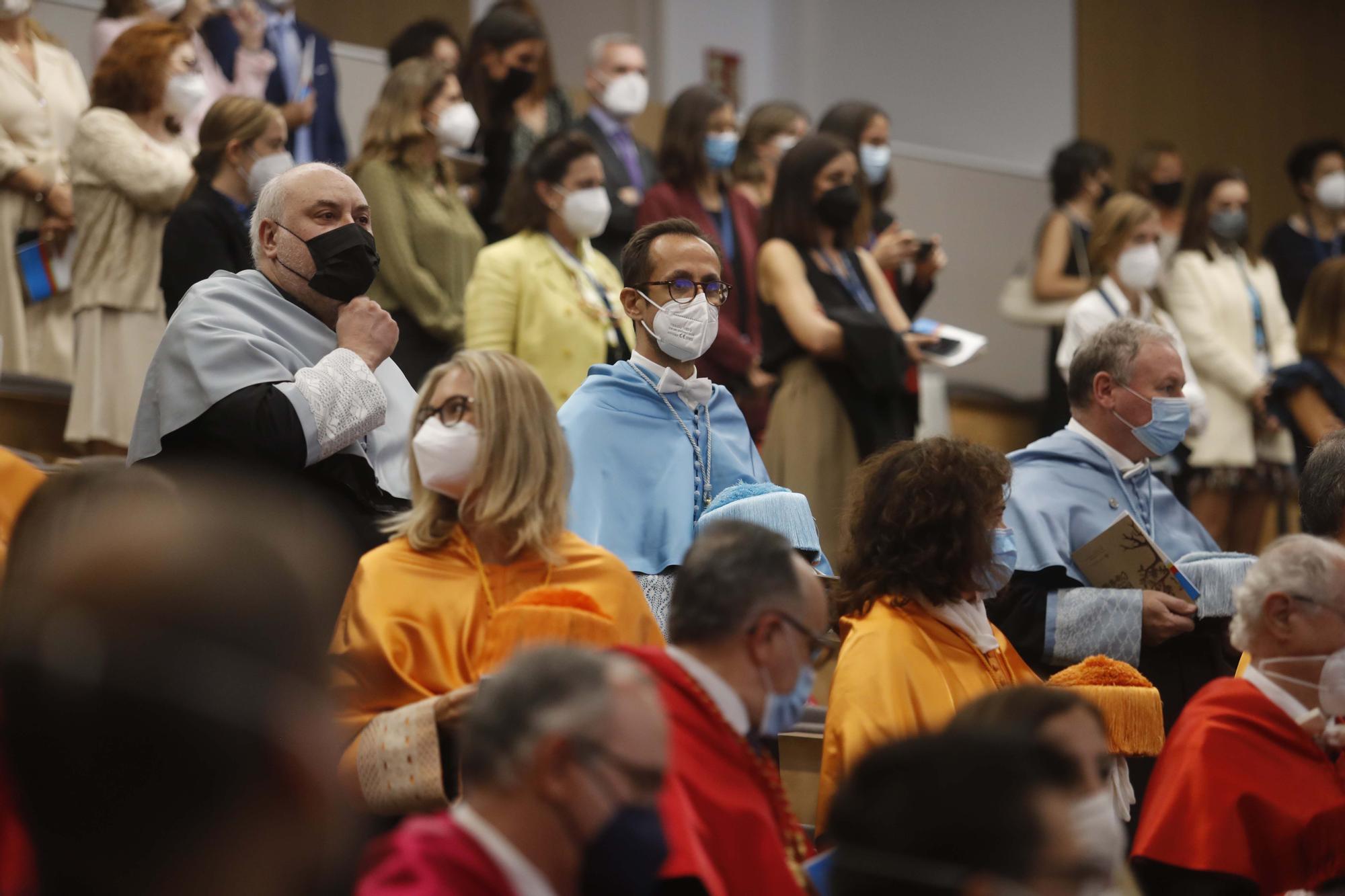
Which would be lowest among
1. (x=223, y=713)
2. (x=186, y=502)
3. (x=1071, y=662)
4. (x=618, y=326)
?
(x=1071, y=662)

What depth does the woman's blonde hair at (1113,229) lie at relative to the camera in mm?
8500

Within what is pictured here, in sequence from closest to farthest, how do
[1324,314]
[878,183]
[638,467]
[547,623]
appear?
[547,623], [638,467], [1324,314], [878,183]

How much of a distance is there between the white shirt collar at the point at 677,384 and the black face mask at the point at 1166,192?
6.22m

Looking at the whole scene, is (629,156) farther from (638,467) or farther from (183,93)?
(638,467)

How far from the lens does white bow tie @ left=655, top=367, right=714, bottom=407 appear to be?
5195 millimetres

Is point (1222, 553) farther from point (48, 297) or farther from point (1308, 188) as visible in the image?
point (1308, 188)

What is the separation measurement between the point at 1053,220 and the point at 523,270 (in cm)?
379

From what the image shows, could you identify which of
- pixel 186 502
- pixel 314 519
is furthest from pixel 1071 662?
pixel 186 502

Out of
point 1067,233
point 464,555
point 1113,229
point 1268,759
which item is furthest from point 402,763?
point 1067,233

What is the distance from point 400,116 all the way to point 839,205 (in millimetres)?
1836

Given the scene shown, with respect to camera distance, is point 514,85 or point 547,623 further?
point 514,85

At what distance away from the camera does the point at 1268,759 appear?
4145mm

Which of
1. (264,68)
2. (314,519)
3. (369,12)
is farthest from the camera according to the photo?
(369,12)

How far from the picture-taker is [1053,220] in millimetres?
9797
